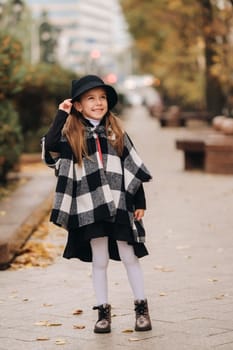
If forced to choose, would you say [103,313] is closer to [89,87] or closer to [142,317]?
[142,317]

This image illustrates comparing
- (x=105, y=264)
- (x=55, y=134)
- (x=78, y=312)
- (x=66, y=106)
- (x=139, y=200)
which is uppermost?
(x=66, y=106)

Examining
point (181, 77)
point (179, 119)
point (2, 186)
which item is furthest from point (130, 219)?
point (181, 77)

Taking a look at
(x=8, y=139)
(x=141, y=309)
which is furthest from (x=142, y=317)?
(x=8, y=139)

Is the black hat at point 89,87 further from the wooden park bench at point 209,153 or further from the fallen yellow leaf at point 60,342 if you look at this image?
the wooden park bench at point 209,153

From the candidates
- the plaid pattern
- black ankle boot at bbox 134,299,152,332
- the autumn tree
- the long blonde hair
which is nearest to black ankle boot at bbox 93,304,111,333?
black ankle boot at bbox 134,299,152,332

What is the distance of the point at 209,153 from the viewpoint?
66.2 ft

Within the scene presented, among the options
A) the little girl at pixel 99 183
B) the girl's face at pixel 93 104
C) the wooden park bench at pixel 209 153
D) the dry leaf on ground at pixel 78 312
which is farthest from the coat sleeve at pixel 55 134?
the wooden park bench at pixel 209 153

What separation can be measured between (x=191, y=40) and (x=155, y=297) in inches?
1208

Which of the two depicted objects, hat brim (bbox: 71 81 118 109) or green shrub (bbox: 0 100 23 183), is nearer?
A: hat brim (bbox: 71 81 118 109)

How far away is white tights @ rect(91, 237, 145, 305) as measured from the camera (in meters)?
6.79

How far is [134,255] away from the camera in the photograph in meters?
6.80

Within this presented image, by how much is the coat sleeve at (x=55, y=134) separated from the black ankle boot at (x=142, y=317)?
1.04 metres

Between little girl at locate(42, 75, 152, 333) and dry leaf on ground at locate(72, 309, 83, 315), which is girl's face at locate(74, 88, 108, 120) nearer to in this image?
little girl at locate(42, 75, 152, 333)

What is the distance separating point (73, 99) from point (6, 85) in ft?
34.6
